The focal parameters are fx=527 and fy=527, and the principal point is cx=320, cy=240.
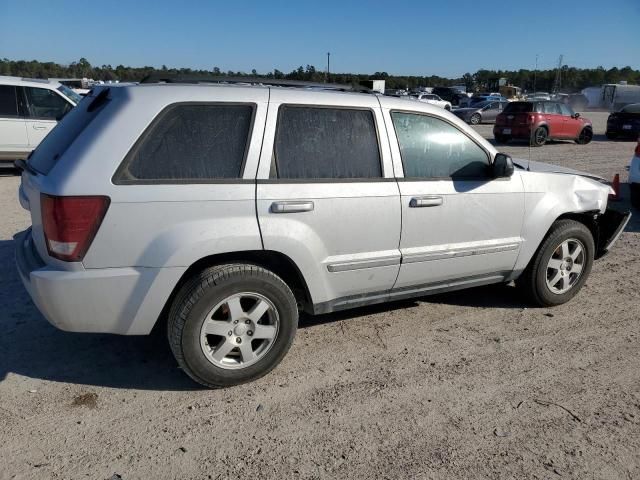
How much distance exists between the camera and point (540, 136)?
1836 centimetres

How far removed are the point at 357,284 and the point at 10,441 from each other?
7.24ft

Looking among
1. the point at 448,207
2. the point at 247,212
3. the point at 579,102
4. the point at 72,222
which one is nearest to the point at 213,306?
the point at 247,212

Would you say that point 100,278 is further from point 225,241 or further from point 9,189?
point 9,189

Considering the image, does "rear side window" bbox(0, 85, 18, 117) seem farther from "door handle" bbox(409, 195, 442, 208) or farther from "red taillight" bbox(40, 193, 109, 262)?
"door handle" bbox(409, 195, 442, 208)

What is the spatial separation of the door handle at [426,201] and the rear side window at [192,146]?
1.23 m

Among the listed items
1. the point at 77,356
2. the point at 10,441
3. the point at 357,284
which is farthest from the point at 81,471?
the point at 357,284

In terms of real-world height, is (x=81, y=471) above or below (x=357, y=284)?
below

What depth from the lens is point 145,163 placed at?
9.69 feet

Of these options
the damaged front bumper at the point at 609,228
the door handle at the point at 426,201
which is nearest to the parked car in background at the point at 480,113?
the damaged front bumper at the point at 609,228

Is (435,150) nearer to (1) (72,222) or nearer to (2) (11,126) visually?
(1) (72,222)

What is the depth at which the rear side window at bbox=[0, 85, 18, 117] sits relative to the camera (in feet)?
33.0

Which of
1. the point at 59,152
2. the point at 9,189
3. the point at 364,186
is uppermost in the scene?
the point at 59,152

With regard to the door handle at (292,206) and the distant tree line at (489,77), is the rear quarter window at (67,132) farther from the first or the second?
the distant tree line at (489,77)

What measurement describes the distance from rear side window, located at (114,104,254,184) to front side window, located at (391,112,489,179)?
3.75ft
